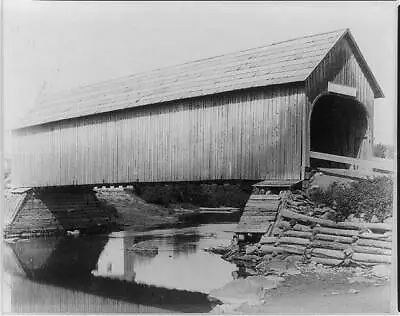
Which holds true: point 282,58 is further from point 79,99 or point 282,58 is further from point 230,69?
point 79,99

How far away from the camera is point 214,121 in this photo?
12.4 m

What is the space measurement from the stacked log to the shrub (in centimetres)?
23

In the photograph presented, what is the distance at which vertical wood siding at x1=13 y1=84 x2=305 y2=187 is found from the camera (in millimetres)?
11586

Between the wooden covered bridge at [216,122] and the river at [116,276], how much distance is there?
167 centimetres

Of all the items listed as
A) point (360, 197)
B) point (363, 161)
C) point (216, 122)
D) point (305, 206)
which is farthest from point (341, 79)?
point (216, 122)

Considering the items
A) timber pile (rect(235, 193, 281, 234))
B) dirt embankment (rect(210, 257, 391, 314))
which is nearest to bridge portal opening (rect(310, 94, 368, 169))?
timber pile (rect(235, 193, 281, 234))

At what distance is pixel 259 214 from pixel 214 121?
245 centimetres

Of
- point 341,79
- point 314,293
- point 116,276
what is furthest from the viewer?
point 116,276

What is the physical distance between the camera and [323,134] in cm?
1280

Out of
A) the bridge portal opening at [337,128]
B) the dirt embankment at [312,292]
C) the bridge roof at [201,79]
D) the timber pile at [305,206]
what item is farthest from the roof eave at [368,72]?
the dirt embankment at [312,292]

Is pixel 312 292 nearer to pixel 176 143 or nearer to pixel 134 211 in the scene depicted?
pixel 176 143

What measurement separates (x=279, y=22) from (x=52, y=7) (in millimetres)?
4071

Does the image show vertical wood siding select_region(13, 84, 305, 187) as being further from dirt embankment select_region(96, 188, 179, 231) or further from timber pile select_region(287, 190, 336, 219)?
dirt embankment select_region(96, 188, 179, 231)

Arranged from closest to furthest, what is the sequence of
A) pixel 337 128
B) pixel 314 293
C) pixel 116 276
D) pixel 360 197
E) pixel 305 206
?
1. pixel 314 293
2. pixel 360 197
3. pixel 305 206
4. pixel 116 276
5. pixel 337 128
